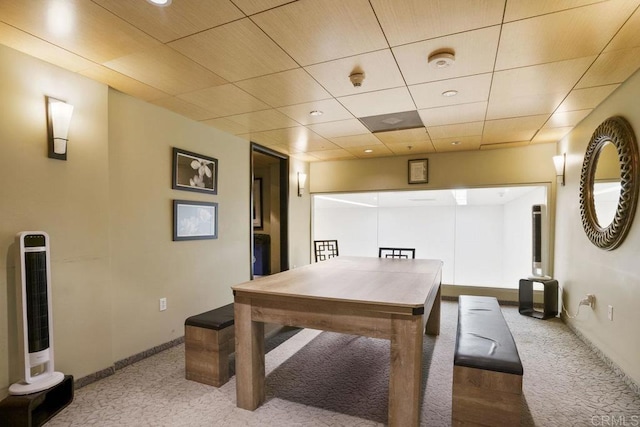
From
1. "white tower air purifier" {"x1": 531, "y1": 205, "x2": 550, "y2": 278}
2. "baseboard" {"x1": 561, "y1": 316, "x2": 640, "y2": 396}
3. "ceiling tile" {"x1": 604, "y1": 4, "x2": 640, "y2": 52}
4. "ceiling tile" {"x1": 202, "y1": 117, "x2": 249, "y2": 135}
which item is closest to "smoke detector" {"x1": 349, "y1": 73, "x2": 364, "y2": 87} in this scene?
"ceiling tile" {"x1": 604, "y1": 4, "x2": 640, "y2": 52}

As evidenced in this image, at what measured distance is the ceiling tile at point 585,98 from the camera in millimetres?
2579

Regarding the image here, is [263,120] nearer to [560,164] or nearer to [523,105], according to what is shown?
[523,105]

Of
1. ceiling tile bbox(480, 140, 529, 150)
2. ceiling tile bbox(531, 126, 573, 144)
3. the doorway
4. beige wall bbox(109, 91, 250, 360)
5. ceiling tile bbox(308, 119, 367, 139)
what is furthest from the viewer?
the doorway

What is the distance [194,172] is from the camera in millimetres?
3383

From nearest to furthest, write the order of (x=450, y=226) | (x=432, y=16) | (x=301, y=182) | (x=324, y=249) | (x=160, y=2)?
(x=160, y=2) → (x=432, y=16) → (x=301, y=182) → (x=450, y=226) → (x=324, y=249)

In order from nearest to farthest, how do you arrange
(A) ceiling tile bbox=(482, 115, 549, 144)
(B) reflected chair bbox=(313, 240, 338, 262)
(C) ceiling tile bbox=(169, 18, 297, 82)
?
1. (C) ceiling tile bbox=(169, 18, 297, 82)
2. (A) ceiling tile bbox=(482, 115, 549, 144)
3. (B) reflected chair bbox=(313, 240, 338, 262)

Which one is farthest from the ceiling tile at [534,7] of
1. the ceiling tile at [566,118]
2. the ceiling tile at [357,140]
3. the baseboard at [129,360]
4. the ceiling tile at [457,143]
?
the baseboard at [129,360]

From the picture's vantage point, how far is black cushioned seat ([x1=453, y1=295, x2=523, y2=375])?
1725 mm

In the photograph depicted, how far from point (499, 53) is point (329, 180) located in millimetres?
3759

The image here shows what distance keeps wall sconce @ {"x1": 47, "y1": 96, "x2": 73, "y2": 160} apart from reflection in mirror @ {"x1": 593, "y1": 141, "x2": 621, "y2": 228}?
13.7ft

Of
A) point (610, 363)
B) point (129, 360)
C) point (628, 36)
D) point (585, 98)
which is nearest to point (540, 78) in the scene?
point (628, 36)

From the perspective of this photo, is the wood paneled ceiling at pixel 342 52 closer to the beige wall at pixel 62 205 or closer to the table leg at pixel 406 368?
the beige wall at pixel 62 205

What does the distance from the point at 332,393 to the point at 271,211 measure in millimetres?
3769

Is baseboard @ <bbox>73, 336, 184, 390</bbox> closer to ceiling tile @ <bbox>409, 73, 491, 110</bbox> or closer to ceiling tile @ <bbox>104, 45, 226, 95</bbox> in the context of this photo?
ceiling tile @ <bbox>104, 45, 226, 95</bbox>
